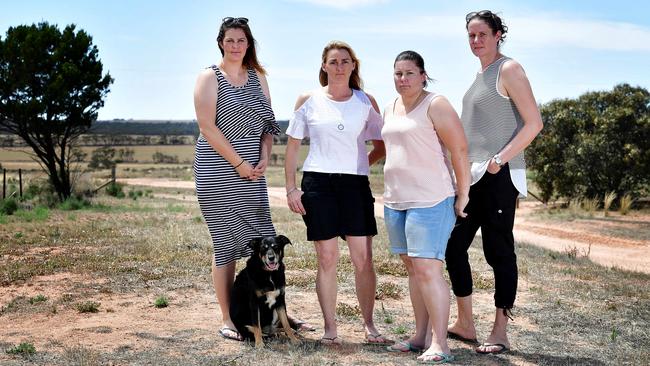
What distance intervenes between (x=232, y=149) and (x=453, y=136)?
179cm

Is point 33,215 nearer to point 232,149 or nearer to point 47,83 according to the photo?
point 47,83

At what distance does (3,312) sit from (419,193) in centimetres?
457

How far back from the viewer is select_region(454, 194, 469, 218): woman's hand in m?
5.36

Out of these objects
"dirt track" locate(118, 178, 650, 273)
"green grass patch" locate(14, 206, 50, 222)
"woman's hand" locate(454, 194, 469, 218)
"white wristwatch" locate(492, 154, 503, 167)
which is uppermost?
"white wristwatch" locate(492, 154, 503, 167)

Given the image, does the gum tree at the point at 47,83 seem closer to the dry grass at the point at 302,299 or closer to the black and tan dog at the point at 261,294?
the dry grass at the point at 302,299

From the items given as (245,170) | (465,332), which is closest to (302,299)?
(465,332)

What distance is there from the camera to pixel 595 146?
71.6 ft

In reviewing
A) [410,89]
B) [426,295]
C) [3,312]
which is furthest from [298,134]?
[3,312]

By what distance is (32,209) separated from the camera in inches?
795

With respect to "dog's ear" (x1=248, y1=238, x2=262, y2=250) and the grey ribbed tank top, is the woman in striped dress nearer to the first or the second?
"dog's ear" (x1=248, y1=238, x2=262, y2=250)

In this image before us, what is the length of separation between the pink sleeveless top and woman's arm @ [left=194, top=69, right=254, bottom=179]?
4.43 feet

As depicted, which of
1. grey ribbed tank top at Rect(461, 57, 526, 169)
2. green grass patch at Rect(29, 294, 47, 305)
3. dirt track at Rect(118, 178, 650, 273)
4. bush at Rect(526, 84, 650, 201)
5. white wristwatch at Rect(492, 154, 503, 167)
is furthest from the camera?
bush at Rect(526, 84, 650, 201)

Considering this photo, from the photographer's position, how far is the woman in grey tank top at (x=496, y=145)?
5.53 meters

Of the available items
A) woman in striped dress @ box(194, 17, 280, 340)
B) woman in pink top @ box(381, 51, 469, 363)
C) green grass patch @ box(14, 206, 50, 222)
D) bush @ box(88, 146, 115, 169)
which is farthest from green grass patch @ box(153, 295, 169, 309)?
bush @ box(88, 146, 115, 169)
